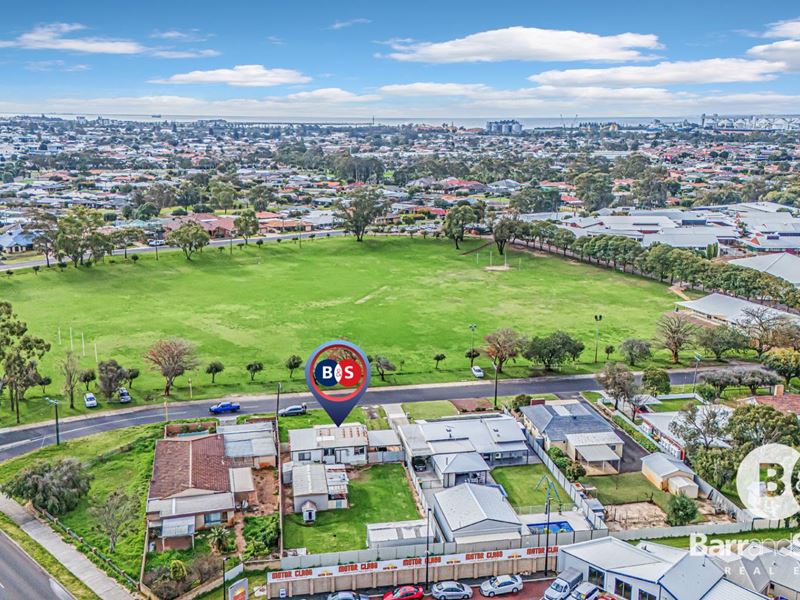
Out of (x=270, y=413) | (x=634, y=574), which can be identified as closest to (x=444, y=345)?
(x=270, y=413)

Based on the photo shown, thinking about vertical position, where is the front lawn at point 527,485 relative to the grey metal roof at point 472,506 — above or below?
below

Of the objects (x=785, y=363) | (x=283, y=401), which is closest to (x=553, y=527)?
(x=283, y=401)

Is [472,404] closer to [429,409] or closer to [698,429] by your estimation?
[429,409]

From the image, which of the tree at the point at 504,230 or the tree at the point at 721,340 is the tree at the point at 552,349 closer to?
the tree at the point at 721,340

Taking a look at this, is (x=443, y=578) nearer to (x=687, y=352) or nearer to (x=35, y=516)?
(x=35, y=516)

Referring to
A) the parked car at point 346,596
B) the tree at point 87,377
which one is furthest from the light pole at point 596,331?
the tree at point 87,377
